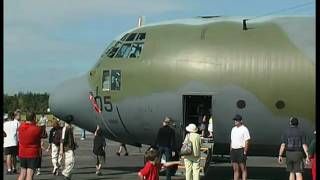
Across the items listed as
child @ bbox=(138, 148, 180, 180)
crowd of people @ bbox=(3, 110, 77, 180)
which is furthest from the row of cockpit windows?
child @ bbox=(138, 148, 180, 180)

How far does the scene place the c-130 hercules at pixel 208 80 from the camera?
13562mm

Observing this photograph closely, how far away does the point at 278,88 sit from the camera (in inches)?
531

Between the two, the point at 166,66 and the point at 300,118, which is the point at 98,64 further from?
the point at 300,118

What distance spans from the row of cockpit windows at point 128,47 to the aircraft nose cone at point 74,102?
113 centimetres

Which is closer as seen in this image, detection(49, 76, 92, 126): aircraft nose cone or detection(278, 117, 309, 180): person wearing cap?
detection(278, 117, 309, 180): person wearing cap

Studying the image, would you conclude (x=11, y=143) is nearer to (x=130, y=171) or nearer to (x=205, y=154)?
(x=130, y=171)

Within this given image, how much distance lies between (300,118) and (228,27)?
118 inches

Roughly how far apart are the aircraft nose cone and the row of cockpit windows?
1129 millimetres

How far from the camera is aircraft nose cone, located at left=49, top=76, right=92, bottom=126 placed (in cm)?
1538

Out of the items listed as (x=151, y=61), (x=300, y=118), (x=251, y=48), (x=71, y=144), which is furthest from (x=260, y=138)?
(x=71, y=144)

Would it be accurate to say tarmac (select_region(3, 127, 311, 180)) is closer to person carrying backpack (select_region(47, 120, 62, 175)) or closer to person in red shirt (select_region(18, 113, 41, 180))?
person carrying backpack (select_region(47, 120, 62, 175))

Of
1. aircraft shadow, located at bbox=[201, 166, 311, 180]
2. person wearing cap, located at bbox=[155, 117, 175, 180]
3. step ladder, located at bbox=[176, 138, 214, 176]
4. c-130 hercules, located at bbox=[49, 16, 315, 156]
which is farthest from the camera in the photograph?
aircraft shadow, located at bbox=[201, 166, 311, 180]

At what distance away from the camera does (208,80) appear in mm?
13875

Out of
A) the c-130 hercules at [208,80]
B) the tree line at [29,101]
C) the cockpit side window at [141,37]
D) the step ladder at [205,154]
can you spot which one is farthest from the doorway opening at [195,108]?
the tree line at [29,101]
